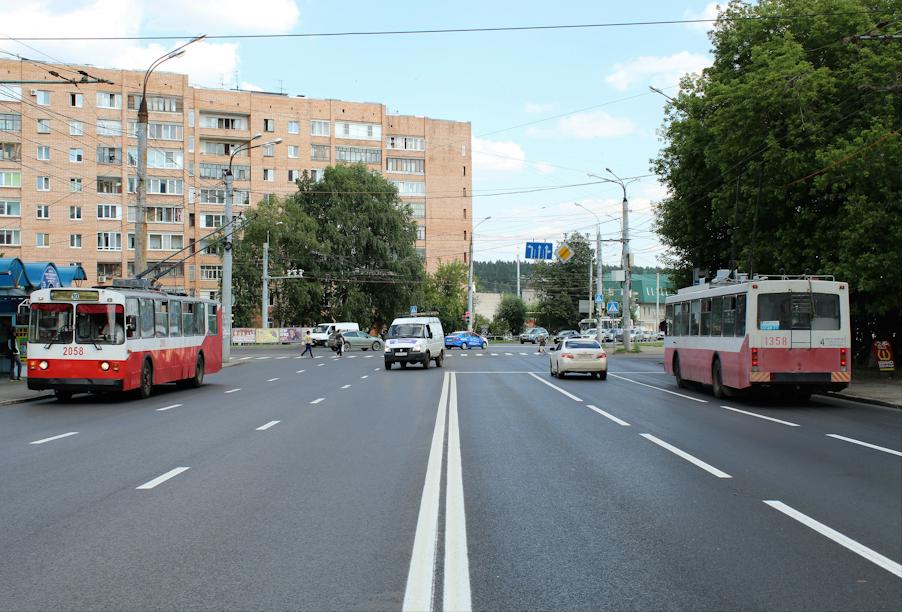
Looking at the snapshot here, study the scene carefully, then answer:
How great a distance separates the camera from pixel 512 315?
130000 millimetres

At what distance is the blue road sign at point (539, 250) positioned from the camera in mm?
61206

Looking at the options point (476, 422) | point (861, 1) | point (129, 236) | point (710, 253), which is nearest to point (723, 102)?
point (861, 1)

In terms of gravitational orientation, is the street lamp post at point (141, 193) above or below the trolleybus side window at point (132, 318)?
above

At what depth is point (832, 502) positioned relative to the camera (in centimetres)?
813

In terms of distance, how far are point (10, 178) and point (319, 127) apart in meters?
31.5

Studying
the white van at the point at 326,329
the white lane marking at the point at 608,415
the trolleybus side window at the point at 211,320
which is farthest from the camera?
the white van at the point at 326,329

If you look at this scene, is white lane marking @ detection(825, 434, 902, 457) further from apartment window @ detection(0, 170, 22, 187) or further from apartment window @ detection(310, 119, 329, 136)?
apartment window @ detection(310, 119, 329, 136)

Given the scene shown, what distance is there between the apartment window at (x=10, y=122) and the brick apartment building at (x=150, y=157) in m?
0.10

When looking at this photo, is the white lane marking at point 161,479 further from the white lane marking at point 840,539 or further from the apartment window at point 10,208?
the apartment window at point 10,208

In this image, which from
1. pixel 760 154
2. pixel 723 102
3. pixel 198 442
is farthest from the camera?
pixel 723 102

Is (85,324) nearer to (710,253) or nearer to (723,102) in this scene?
(723,102)

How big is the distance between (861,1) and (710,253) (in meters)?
12.4

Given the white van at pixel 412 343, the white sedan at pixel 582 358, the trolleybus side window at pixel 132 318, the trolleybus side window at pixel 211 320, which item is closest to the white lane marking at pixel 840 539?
the trolleybus side window at pixel 132 318

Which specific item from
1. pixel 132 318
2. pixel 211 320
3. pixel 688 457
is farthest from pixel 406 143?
pixel 688 457
